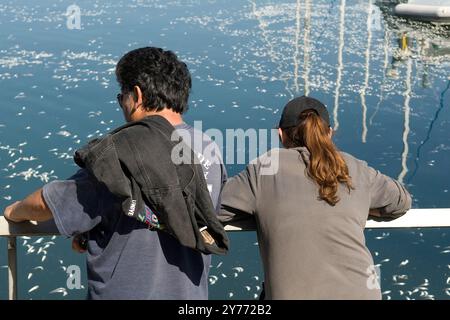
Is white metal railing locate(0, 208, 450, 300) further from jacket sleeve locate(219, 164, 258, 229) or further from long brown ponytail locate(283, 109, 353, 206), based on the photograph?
long brown ponytail locate(283, 109, 353, 206)

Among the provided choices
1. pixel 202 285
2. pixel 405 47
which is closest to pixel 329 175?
pixel 202 285

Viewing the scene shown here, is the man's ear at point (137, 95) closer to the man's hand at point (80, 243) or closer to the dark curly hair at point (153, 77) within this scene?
the dark curly hair at point (153, 77)

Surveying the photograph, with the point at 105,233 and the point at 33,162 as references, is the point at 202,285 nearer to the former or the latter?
the point at 105,233

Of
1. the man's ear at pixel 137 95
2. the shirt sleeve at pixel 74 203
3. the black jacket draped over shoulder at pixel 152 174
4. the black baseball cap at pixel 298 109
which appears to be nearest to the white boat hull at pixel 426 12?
the black baseball cap at pixel 298 109

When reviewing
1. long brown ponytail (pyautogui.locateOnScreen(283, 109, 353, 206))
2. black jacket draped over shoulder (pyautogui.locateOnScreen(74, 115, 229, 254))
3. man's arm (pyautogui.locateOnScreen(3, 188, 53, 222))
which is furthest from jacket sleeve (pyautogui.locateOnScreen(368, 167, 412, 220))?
man's arm (pyautogui.locateOnScreen(3, 188, 53, 222))

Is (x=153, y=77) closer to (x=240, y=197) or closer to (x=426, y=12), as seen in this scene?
(x=240, y=197)

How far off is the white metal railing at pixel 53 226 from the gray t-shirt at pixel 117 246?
0.26m

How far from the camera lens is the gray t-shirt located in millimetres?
2229

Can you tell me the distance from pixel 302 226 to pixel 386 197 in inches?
18.4

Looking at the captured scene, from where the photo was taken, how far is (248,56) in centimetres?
1948

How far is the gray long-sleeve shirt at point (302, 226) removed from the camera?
239cm

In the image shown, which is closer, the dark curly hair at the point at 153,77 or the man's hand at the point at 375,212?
the dark curly hair at the point at 153,77

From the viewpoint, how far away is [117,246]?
2246mm

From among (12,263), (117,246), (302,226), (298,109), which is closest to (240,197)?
(302,226)
